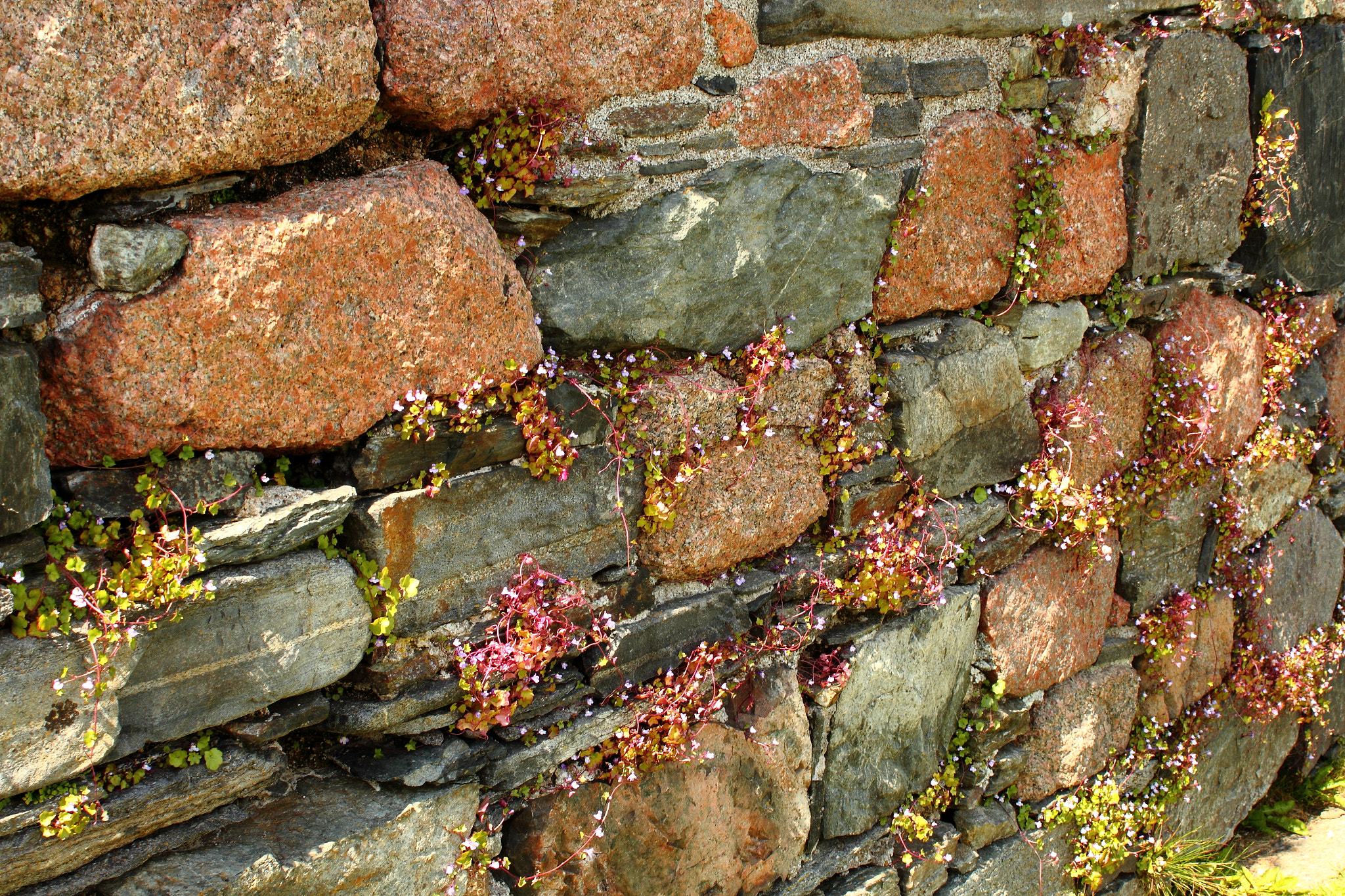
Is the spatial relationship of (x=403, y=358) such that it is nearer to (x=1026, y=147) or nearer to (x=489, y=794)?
(x=489, y=794)

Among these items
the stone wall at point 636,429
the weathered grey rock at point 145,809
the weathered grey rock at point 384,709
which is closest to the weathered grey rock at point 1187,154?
the stone wall at point 636,429

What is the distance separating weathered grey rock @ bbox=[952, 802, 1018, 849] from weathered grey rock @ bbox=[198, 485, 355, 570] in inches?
86.1

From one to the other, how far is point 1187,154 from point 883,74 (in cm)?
132

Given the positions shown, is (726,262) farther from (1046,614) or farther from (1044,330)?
(1046,614)

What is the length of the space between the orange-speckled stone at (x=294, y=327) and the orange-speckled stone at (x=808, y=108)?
2.31 feet

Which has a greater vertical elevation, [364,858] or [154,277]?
[154,277]

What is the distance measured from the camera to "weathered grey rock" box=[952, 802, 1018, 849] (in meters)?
2.93

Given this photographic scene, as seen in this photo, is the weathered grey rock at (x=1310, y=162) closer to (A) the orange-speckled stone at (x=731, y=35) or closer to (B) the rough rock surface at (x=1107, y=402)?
(B) the rough rock surface at (x=1107, y=402)

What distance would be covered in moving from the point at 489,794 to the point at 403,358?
35.1 inches

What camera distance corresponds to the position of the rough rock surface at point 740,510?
2158 mm

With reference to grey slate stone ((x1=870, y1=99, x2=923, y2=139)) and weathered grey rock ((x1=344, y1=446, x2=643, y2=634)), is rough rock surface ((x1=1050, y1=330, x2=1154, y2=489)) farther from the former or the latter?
weathered grey rock ((x1=344, y1=446, x2=643, y2=634))

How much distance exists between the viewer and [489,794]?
1924mm

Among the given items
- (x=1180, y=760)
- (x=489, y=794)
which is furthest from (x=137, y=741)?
(x=1180, y=760)

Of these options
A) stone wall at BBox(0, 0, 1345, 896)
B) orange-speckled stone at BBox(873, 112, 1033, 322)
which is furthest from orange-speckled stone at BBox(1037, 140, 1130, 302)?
orange-speckled stone at BBox(873, 112, 1033, 322)
